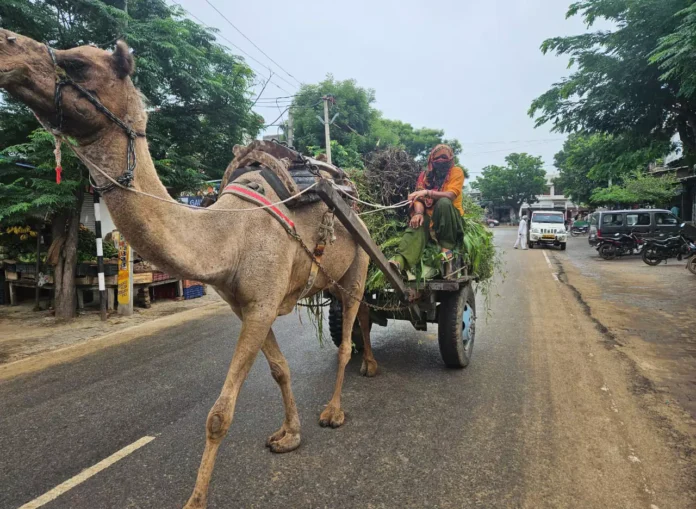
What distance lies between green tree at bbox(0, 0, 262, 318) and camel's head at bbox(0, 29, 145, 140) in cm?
584

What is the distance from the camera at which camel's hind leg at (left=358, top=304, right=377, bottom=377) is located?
468 centimetres

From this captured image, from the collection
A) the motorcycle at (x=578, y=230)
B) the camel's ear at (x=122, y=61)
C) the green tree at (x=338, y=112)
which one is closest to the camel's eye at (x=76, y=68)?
the camel's ear at (x=122, y=61)

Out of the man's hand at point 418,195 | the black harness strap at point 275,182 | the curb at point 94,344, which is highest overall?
the man's hand at point 418,195

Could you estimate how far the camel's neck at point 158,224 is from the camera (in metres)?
2.10

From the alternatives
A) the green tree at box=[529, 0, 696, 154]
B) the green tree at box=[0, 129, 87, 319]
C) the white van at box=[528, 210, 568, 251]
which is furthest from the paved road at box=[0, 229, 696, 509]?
the white van at box=[528, 210, 568, 251]

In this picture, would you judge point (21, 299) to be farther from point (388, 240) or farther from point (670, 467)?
point (670, 467)

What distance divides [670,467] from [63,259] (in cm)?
948

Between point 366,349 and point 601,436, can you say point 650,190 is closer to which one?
point 366,349

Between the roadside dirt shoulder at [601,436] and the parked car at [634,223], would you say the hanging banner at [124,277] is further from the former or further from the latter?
the parked car at [634,223]

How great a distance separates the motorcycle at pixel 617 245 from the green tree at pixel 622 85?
5495 millimetres

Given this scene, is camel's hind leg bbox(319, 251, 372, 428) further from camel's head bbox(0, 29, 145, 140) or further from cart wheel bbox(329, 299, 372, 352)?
camel's head bbox(0, 29, 145, 140)

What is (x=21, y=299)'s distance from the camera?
34.0ft

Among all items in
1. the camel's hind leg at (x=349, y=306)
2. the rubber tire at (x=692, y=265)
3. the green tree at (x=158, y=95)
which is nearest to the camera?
the camel's hind leg at (x=349, y=306)

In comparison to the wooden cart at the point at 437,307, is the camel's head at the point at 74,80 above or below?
above
